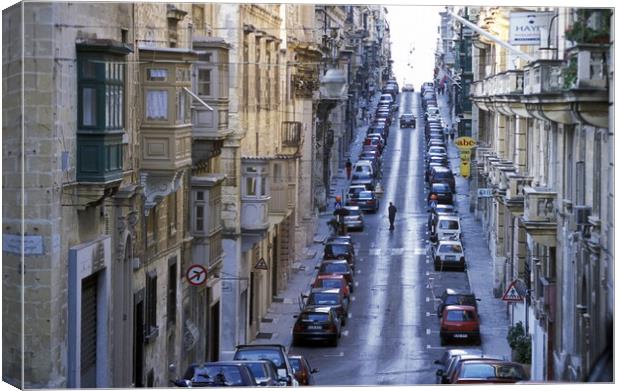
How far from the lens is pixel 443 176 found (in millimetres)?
39812

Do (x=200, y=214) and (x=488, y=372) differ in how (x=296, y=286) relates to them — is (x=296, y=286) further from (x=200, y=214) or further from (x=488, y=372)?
(x=488, y=372)

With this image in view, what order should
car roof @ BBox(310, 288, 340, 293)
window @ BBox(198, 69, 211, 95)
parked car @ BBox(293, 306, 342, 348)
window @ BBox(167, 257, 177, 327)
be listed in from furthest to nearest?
car roof @ BBox(310, 288, 340, 293) → parked car @ BBox(293, 306, 342, 348) → window @ BBox(167, 257, 177, 327) → window @ BBox(198, 69, 211, 95)

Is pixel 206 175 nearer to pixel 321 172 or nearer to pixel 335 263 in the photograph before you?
pixel 335 263

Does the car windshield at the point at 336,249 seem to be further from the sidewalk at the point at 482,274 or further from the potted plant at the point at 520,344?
the potted plant at the point at 520,344

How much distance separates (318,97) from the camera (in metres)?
45.9

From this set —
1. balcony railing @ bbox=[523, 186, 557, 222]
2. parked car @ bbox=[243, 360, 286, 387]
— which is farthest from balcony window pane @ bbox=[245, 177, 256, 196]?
parked car @ bbox=[243, 360, 286, 387]

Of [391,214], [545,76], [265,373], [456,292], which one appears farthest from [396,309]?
[545,76]

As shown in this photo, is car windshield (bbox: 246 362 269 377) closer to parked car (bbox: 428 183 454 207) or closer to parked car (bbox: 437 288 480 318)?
parked car (bbox: 437 288 480 318)

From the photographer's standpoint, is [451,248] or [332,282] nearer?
[451,248]

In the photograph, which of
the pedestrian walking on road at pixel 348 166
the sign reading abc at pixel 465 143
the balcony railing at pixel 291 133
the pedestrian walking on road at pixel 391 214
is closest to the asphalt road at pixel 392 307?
the pedestrian walking on road at pixel 391 214

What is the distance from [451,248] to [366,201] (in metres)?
7.16

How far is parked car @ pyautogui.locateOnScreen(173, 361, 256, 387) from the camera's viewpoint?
26.7 m

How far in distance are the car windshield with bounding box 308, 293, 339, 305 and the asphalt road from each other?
1.90 feet

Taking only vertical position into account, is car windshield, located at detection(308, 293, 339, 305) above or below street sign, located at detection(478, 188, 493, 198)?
below
